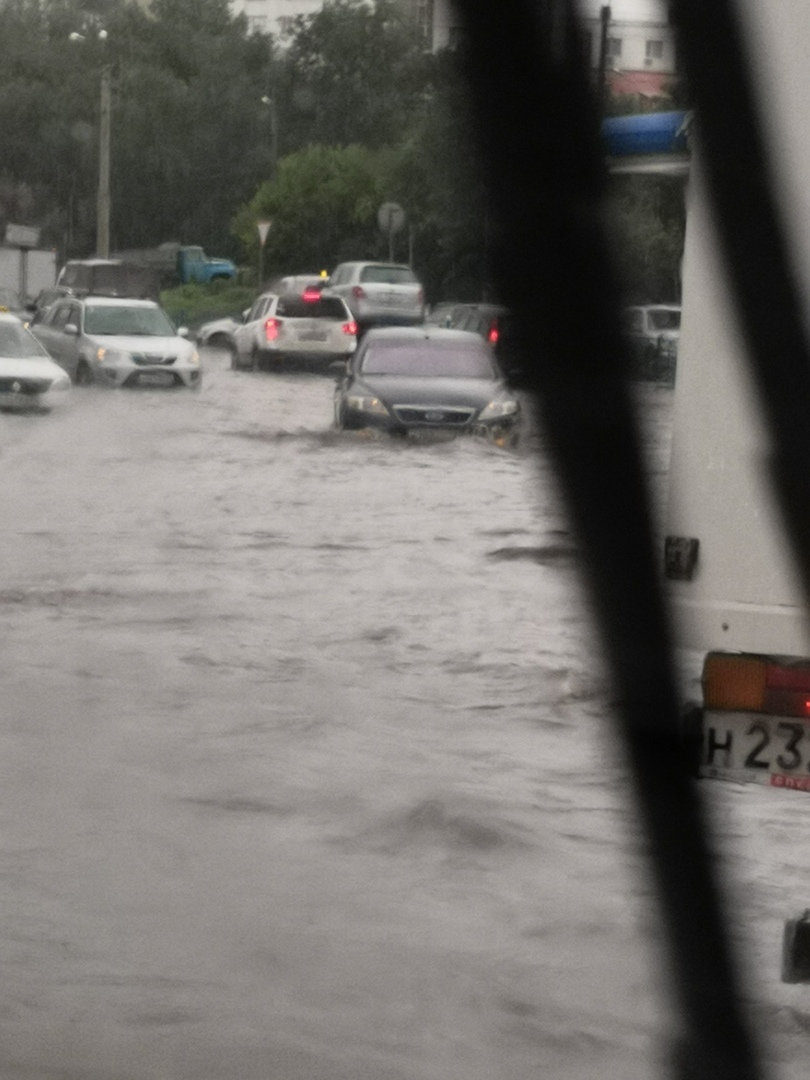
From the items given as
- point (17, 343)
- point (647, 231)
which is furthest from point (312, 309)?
point (647, 231)

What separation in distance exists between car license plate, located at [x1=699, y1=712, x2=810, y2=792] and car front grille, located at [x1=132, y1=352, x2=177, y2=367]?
26378 mm

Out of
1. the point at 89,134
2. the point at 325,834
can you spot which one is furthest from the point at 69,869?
the point at 89,134

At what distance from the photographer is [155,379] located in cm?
3053

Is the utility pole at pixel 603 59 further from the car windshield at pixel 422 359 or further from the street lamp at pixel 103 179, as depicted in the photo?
the car windshield at pixel 422 359

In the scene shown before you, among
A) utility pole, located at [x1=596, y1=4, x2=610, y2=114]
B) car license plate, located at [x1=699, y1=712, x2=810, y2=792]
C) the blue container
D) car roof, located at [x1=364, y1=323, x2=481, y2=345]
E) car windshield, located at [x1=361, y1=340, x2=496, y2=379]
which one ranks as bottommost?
car windshield, located at [x1=361, y1=340, x2=496, y2=379]

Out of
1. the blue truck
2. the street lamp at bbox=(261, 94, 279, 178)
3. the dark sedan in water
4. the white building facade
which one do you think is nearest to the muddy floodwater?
the white building facade

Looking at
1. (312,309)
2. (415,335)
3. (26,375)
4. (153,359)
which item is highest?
(415,335)

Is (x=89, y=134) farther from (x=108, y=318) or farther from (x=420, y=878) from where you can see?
(x=420, y=878)

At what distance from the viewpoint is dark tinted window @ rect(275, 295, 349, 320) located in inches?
1437

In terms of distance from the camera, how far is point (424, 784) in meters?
7.82

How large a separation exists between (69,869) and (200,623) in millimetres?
6201

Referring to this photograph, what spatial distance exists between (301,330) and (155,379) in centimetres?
656

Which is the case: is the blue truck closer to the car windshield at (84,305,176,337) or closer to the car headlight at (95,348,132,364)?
the car windshield at (84,305,176,337)

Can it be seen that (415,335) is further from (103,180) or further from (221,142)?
(103,180)
